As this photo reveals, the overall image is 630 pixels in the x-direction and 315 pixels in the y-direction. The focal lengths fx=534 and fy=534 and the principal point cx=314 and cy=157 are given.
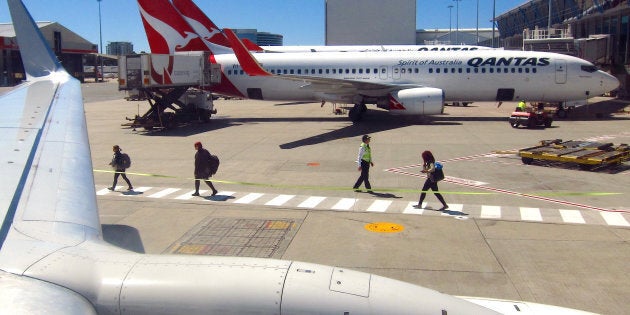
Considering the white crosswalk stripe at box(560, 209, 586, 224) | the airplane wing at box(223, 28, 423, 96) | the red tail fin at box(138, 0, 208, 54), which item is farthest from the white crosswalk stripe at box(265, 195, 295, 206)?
the red tail fin at box(138, 0, 208, 54)

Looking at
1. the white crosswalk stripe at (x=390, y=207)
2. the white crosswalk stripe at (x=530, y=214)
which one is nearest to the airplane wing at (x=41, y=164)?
the white crosswalk stripe at (x=390, y=207)

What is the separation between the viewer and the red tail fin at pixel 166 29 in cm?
3189

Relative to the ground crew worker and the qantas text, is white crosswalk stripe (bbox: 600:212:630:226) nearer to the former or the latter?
the ground crew worker

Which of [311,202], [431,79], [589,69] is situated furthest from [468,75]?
[311,202]

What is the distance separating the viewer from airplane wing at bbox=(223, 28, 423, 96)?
25.9 meters

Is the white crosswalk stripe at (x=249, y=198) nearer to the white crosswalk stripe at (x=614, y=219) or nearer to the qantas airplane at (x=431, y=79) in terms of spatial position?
the white crosswalk stripe at (x=614, y=219)

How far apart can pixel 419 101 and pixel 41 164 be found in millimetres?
23781

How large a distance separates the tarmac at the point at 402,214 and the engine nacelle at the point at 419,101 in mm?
4986

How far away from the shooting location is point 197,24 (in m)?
35.4

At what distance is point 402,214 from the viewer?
12.4m

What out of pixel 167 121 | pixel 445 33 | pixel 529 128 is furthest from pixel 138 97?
pixel 445 33

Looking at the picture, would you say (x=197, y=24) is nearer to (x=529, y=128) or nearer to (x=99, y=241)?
(x=529, y=128)

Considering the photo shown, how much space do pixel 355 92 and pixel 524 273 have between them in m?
21.4

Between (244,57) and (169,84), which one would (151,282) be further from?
(169,84)
